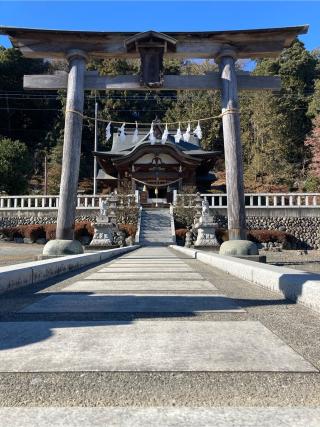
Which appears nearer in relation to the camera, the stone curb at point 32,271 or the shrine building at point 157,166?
the stone curb at point 32,271

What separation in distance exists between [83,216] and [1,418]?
80.3 ft

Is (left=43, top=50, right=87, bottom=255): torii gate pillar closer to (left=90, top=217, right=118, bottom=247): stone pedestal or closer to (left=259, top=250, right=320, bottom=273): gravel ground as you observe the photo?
(left=259, top=250, right=320, bottom=273): gravel ground

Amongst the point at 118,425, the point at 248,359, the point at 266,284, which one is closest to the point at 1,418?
the point at 118,425

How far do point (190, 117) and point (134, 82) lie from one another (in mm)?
32262

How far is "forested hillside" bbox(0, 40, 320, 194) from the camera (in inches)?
1438

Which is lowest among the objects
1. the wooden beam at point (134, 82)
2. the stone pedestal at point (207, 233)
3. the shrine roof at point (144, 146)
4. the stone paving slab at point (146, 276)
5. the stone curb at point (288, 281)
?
the stone paving slab at point (146, 276)

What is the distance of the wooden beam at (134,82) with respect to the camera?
11812 mm

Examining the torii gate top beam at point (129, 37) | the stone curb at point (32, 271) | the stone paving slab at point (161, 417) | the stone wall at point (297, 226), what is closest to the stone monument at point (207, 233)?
the stone wall at point (297, 226)

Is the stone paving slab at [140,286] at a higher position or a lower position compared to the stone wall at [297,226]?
lower

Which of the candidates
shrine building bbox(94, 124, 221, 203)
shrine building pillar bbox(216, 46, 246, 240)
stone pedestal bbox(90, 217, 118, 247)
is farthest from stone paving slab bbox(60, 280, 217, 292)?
shrine building bbox(94, 124, 221, 203)

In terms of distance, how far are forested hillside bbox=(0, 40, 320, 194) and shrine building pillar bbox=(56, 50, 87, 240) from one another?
20249 mm

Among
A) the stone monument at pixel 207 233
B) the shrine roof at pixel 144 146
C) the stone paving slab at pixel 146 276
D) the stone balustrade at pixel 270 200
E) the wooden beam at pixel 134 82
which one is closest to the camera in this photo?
the stone paving slab at pixel 146 276

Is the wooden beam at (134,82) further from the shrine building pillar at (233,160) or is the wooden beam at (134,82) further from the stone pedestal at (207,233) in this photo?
the stone pedestal at (207,233)

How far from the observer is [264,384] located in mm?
→ 1771
